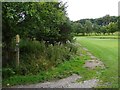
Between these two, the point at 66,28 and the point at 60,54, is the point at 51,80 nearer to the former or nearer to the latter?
the point at 60,54

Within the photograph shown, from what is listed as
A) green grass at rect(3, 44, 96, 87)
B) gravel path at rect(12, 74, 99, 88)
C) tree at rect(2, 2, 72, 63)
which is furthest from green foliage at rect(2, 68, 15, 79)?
tree at rect(2, 2, 72, 63)

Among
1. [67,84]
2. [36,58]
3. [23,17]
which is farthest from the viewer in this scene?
[36,58]

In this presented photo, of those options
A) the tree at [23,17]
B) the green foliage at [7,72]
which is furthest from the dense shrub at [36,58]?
the tree at [23,17]

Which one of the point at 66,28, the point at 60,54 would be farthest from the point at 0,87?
the point at 66,28

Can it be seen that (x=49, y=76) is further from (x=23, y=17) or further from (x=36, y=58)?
(x=23, y=17)

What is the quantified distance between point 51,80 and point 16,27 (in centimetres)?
315

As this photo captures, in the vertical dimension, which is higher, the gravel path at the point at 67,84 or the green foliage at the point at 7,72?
the green foliage at the point at 7,72

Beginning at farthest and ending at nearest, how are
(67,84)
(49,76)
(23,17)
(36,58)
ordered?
(36,58) < (23,17) < (49,76) < (67,84)

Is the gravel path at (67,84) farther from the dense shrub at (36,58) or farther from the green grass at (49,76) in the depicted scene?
the dense shrub at (36,58)

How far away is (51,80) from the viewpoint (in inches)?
398

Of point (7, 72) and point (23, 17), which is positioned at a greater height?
point (23, 17)

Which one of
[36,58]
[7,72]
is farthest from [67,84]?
[36,58]

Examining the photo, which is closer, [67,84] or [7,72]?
[67,84]

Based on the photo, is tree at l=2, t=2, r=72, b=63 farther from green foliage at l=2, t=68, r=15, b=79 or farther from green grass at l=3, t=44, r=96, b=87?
green grass at l=3, t=44, r=96, b=87
